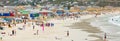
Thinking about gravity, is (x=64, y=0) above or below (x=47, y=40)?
below

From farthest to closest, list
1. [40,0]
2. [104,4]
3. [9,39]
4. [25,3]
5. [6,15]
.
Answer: [40,0]
[25,3]
[104,4]
[6,15]
[9,39]

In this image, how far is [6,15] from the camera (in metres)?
59.1

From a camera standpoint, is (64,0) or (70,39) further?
(64,0)

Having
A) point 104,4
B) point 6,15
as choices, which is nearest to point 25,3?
point 104,4

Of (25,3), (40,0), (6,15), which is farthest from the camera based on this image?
(40,0)

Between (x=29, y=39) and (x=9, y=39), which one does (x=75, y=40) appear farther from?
(x=9, y=39)

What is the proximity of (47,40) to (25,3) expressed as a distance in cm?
11590

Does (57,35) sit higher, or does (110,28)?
(57,35)

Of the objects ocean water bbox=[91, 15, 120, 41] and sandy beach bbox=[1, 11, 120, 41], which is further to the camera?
ocean water bbox=[91, 15, 120, 41]

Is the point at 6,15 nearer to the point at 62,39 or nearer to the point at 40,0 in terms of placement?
the point at 62,39

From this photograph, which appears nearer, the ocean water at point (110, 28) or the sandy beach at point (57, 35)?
the sandy beach at point (57, 35)

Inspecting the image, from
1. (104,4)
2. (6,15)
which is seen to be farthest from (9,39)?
(104,4)

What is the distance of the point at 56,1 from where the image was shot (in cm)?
15162

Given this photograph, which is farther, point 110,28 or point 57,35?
point 110,28
